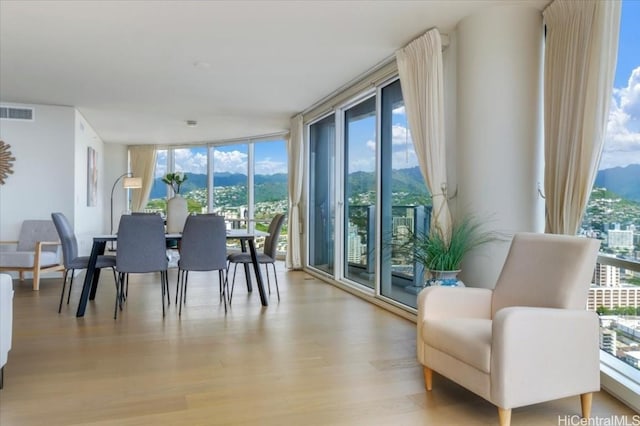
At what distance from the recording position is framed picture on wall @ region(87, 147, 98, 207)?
25.0 feet

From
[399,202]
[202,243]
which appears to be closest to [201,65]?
[202,243]

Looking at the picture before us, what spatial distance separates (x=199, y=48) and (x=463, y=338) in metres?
3.36

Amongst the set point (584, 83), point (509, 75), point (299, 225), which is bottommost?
point (299, 225)

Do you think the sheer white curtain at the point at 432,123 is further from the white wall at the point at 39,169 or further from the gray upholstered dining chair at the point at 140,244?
the white wall at the point at 39,169

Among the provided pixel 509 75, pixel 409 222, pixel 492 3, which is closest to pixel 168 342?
pixel 409 222

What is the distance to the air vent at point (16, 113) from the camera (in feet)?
20.0

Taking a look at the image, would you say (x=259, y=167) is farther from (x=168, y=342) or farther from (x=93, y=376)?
(x=93, y=376)

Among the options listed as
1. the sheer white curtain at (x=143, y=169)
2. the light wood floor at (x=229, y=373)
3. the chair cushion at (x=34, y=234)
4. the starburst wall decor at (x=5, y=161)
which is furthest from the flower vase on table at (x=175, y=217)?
the sheer white curtain at (x=143, y=169)

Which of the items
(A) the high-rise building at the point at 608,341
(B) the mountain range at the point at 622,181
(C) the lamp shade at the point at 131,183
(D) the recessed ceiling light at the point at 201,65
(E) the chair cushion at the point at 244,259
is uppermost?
(D) the recessed ceiling light at the point at 201,65

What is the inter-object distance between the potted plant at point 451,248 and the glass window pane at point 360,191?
67.9 inches

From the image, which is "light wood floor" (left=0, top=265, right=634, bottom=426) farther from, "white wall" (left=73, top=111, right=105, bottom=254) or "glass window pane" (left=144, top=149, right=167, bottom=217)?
"glass window pane" (left=144, top=149, right=167, bottom=217)

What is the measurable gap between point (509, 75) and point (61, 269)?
5.61m

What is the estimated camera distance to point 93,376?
101 inches

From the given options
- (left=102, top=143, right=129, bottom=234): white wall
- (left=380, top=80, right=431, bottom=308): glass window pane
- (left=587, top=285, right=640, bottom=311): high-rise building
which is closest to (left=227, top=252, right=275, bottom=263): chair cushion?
(left=380, top=80, right=431, bottom=308): glass window pane
